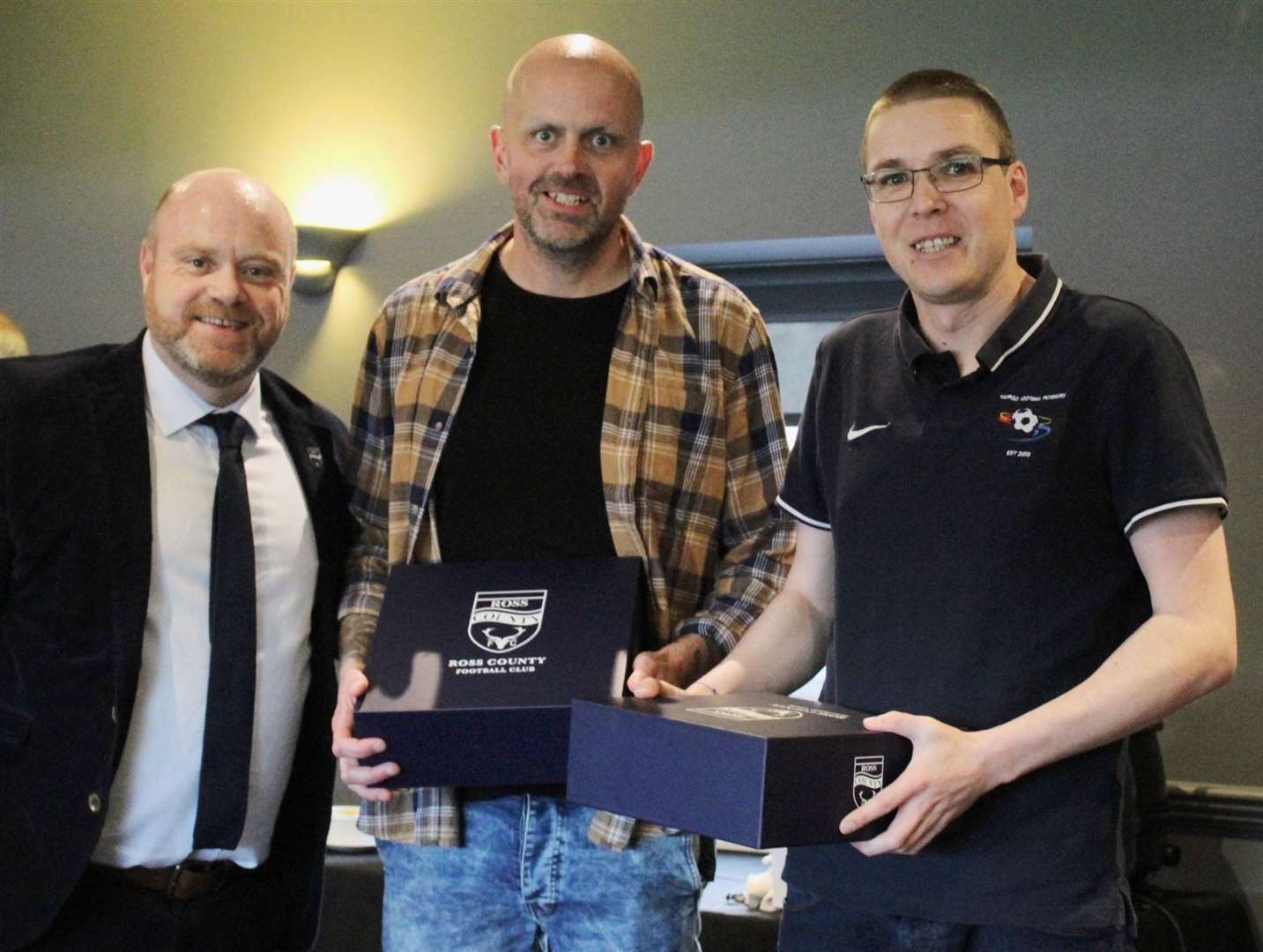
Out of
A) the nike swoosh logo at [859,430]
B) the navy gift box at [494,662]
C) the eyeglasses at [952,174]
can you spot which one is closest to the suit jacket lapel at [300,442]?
the navy gift box at [494,662]

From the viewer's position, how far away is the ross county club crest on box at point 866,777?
145 cm

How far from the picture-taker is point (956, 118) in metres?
1.64

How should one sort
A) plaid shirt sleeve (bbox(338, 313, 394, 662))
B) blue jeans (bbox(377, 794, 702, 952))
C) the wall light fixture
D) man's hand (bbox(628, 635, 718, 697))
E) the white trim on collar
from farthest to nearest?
1. the wall light fixture
2. plaid shirt sleeve (bbox(338, 313, 394, 662))
3. blue jeans (bbox(377, 794, 702, 952))
4. man's hand (bbox(628, 635, 718, 697))
5. the white trim on collar

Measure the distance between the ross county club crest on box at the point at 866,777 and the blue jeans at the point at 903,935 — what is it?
170 mm

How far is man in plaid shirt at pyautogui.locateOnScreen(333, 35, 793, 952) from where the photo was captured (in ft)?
6.39

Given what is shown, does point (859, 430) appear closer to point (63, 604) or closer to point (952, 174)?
point (952, 174)

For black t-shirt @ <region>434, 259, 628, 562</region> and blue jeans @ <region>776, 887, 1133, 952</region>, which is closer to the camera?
blue jeans @ <region>776, 887, 1133, 952</region>

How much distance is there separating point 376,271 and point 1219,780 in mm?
2601

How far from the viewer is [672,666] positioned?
190 cm

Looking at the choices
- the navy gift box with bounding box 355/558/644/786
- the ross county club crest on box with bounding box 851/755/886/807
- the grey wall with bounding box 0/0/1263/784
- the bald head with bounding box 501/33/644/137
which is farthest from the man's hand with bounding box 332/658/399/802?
the grey wall with bounding box 0/0/1263/784

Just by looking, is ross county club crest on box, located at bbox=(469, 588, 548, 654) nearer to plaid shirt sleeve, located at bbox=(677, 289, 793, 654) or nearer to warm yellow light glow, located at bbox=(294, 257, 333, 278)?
plaid shirt sleeve, located at bbox=(677, 289, 793, 654)

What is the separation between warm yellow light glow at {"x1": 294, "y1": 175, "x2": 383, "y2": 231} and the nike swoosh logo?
273 centimetres

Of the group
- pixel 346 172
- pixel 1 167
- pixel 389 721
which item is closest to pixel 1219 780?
pixel 389 721

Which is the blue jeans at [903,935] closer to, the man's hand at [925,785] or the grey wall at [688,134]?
the man's hand at [925,785]
